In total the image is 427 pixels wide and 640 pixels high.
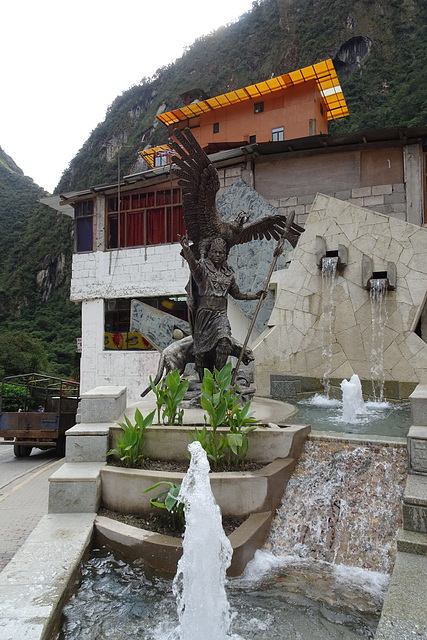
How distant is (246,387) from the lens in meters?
7.12

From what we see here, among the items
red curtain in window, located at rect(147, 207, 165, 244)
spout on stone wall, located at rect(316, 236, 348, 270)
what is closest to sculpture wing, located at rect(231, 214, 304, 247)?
spout on stone wall, located at rect(316, 236, 348, 270)

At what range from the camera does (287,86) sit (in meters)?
23.1

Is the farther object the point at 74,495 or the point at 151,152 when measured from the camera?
the point at 151,152

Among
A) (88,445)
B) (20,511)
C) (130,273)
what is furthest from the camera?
(130,273)

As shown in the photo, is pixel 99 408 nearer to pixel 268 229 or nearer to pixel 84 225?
→ pixel 268 229

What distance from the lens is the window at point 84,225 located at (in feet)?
61.8

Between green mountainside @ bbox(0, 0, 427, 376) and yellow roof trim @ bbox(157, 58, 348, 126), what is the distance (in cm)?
548

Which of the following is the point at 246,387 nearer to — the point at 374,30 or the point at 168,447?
the point at 168,447

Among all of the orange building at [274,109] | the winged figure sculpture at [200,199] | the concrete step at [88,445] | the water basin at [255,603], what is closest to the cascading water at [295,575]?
the water basin at [255,603]

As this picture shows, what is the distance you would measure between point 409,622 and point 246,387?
458 centimetres

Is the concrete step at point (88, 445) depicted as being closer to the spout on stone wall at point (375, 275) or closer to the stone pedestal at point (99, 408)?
the stone pedestal at point (99, 408)

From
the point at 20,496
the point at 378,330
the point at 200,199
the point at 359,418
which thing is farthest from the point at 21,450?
the point at 378,330

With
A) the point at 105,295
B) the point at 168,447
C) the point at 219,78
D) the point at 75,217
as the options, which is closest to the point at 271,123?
the point at 75,217

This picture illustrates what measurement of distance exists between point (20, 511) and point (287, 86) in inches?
875
